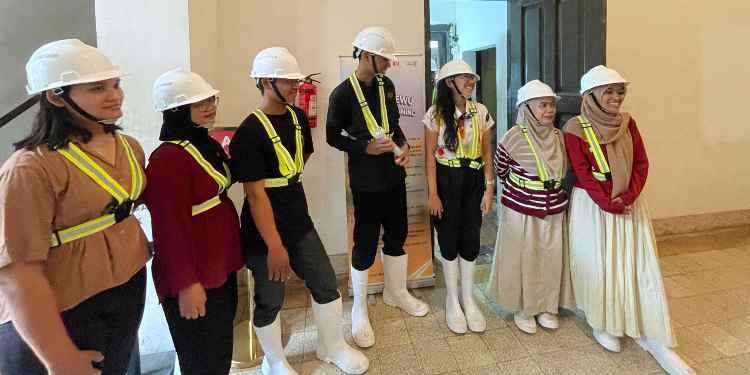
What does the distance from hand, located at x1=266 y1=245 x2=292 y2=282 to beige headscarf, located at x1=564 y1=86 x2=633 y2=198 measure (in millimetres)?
1575

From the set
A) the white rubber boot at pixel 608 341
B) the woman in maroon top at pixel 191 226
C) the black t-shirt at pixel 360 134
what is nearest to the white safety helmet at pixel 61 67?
the woman in maroon top at pixel 191 226

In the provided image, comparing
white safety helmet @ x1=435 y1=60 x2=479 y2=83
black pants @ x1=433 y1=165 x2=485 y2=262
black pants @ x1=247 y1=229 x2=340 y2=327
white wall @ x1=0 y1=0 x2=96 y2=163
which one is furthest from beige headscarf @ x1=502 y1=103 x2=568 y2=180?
white wall @ x1=0 y1=0 x2=96 y2=163

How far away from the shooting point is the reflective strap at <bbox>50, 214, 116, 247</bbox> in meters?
1.11

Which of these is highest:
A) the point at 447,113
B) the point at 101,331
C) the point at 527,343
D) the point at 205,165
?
the point at 447,113

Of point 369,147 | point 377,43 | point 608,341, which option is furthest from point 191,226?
point 608,341

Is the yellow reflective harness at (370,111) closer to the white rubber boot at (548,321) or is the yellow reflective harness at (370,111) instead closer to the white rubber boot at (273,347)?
the white rubber boot at (273,347)

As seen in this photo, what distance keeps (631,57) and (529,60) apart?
1.13 metres

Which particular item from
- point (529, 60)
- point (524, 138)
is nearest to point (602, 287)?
point (524, 138)

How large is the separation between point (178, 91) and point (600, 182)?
195 centimetres

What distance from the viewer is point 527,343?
2.32 meters

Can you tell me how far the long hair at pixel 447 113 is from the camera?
236 cm

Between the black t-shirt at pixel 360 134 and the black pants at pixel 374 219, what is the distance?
0.05m

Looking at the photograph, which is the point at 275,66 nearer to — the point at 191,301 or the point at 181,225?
the point at 181,225

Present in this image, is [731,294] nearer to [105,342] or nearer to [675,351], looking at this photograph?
[675,351]
